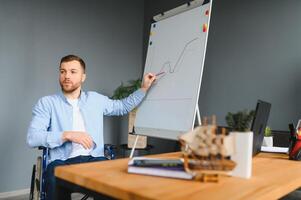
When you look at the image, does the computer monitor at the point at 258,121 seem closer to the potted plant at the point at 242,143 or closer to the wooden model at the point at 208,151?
the potted plant at the point at 242,143

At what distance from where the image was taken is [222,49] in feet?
11.3

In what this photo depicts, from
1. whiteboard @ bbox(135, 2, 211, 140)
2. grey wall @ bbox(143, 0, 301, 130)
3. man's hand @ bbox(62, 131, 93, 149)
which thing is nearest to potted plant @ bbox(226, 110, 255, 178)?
whiteboard @ bbox(135, 2, 211, 140)

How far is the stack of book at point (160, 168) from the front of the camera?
95 cm

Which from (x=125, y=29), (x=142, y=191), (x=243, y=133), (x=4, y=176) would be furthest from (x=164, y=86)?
(x=125, y=29)

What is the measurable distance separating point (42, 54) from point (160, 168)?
267 centimetres

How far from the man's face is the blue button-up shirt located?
0.07 m

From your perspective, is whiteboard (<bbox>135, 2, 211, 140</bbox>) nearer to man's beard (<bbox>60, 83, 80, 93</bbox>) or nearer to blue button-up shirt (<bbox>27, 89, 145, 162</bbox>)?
blue button-up shirt (<bbox>27, 89, 145, 162</bbox>)

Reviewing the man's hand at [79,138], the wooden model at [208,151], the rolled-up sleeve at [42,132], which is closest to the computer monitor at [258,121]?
the wooden model at [208,151]

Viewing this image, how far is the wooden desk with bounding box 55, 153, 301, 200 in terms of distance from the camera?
2.60 ft

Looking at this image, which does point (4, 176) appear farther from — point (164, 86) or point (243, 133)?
point (243, 133)

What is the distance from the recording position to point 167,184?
88 cm

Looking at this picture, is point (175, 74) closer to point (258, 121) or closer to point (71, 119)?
point (258, 121)

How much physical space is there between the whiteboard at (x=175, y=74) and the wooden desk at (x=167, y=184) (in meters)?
0.68

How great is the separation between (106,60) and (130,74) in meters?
0.44
